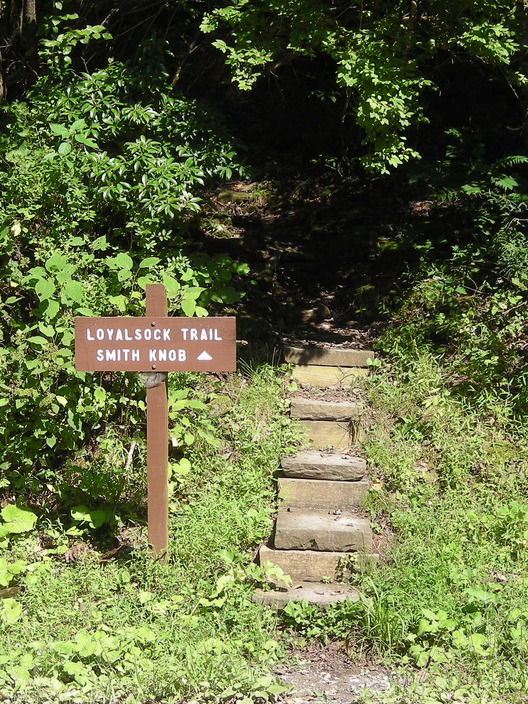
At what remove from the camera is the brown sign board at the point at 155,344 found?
4.45 metres

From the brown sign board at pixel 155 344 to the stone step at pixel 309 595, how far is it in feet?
4.28

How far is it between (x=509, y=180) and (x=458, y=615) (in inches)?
194

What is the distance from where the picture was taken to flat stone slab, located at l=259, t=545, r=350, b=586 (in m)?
4.69

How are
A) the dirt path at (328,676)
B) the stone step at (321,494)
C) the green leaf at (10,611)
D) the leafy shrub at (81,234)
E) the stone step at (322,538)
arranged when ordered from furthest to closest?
1. the stone step at (321,494)
2. the leafy shrub at (81,234)
3. the stone step at (322,538)
4. the green leaf at (10,611)
5. the dirt path at (328,676)

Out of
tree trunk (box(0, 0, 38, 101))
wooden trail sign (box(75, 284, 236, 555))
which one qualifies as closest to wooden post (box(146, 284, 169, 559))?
wooden trail sign (box(75, 284, 236, 555))

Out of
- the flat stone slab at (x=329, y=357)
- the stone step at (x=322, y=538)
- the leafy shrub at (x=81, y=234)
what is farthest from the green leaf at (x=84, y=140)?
the stone step at (x=322, y=538)

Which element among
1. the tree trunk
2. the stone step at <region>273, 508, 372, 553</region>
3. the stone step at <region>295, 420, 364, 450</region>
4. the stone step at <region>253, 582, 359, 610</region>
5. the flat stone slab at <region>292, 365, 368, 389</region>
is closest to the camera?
the stone step at <region>253, 582, 359, 610</region>

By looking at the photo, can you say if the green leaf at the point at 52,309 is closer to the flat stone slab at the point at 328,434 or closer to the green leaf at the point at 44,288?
the green leaf at the point at 44,288

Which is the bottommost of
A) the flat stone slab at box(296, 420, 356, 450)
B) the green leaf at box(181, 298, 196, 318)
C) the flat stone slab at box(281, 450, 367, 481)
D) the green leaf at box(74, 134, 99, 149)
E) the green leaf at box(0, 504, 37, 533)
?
the green leaf at box(0, 504, 37, 533)

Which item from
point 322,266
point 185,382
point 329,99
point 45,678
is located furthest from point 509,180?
point 45,678

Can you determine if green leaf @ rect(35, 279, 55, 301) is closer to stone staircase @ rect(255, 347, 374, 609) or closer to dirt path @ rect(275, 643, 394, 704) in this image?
stone staircase @ rect(255, 347, 374, 609)

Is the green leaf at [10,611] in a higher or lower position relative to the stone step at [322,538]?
lower

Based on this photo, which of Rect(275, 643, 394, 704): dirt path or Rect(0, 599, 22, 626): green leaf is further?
Rect(0, 599, 22, 626): green leaf

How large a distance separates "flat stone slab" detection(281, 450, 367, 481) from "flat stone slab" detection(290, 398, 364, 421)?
54cm
